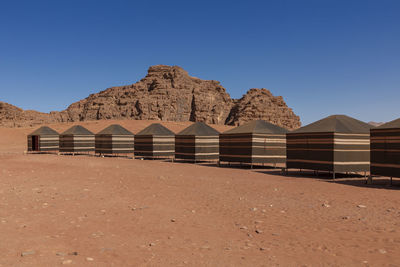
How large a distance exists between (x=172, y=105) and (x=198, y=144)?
9232 cm

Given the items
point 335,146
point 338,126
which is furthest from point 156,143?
point 335,146

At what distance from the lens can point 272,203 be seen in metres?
9.63

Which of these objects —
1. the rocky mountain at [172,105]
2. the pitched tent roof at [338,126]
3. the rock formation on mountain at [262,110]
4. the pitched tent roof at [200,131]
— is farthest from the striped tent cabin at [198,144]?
the rock formation on mountain at [262,110]

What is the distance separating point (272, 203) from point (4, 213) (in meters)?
6.73

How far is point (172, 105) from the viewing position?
11794 cm

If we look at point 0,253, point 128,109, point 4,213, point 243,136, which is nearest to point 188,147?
point 243,136

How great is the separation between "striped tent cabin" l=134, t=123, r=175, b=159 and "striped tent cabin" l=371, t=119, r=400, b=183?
19.4 meters

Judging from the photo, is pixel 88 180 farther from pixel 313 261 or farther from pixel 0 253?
pixel 313 261

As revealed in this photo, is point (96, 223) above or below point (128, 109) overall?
→ below

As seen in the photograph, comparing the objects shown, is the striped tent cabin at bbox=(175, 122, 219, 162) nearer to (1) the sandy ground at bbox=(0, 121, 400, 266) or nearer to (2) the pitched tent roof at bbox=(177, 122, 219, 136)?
(2) the pitched tent roof at bbox=(177, 122, 219, 136)

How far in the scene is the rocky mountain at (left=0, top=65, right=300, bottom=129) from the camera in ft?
384

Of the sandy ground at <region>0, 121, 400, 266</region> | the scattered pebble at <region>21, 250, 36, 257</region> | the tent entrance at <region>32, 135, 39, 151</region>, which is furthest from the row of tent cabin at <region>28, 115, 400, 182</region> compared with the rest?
the scattered pebble at <region>21, 250, 36, 257</region>

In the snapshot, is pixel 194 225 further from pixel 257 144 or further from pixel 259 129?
pixel 259 129

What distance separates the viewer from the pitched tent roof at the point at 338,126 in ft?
55.0
